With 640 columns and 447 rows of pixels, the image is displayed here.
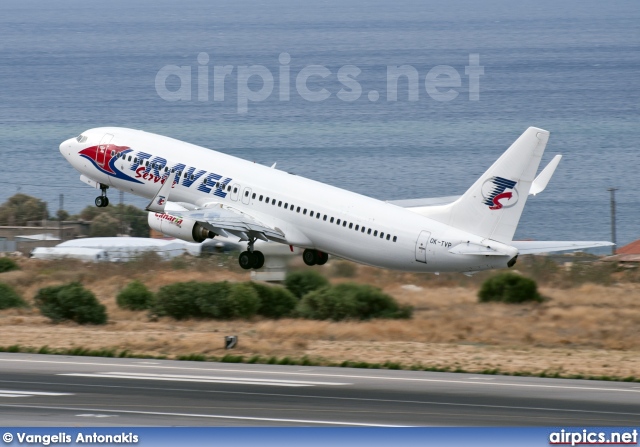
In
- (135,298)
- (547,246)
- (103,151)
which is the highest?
(103,151)

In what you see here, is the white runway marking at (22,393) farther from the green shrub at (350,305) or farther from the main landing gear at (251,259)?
the main landing gear at (251,259)

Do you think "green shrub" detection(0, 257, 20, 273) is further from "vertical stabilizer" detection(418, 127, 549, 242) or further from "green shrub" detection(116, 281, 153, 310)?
"vertical stabilizer" detection(418, 127, 549, 242)

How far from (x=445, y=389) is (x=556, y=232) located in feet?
327

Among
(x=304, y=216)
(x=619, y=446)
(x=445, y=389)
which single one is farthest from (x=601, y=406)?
(x=304, y=216)

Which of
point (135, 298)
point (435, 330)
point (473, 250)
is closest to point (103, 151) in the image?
point (135, 298)

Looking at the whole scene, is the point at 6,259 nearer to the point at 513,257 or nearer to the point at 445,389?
the point at 513,257

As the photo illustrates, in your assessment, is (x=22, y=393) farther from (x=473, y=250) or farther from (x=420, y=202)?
(x=420, y=202)

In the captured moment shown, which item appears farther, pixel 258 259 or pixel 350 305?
pixel 258 259

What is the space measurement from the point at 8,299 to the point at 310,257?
17344mm

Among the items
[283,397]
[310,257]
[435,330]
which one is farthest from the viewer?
[310,257]

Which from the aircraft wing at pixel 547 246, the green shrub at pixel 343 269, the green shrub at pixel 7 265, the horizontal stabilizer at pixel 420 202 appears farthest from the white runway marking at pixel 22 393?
the green shrub at pixel 7 265

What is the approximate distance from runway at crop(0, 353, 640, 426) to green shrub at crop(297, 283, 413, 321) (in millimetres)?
16105

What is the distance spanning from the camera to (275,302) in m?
60.1

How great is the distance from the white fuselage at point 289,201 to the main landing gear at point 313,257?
2320mm
